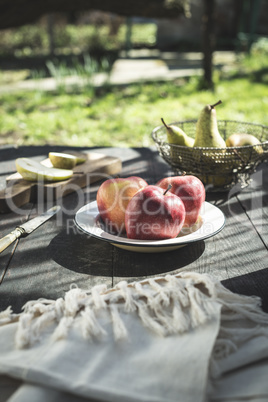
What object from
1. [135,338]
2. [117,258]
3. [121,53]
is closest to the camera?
[135,338]

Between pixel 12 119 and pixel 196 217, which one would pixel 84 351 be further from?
pixel 12 119

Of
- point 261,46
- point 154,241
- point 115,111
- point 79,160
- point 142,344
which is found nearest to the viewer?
point 142,344

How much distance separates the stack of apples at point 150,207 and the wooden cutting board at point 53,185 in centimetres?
34

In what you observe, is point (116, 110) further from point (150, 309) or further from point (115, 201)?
point (150, 309)

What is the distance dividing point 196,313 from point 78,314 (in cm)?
23

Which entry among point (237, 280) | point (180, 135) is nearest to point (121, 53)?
point (180, 135)

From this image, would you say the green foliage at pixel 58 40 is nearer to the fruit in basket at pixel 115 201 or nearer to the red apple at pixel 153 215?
the fruit in basket at pixel 115 201

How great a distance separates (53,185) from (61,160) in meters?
0.17

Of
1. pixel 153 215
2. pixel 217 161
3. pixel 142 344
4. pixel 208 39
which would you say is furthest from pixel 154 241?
pixel 208 39

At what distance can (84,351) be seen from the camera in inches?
29.3

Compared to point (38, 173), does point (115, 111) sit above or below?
below

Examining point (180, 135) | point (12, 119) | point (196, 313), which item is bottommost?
point (12, 119)

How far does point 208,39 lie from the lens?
550cm

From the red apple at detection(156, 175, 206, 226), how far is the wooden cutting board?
18.0 inches
